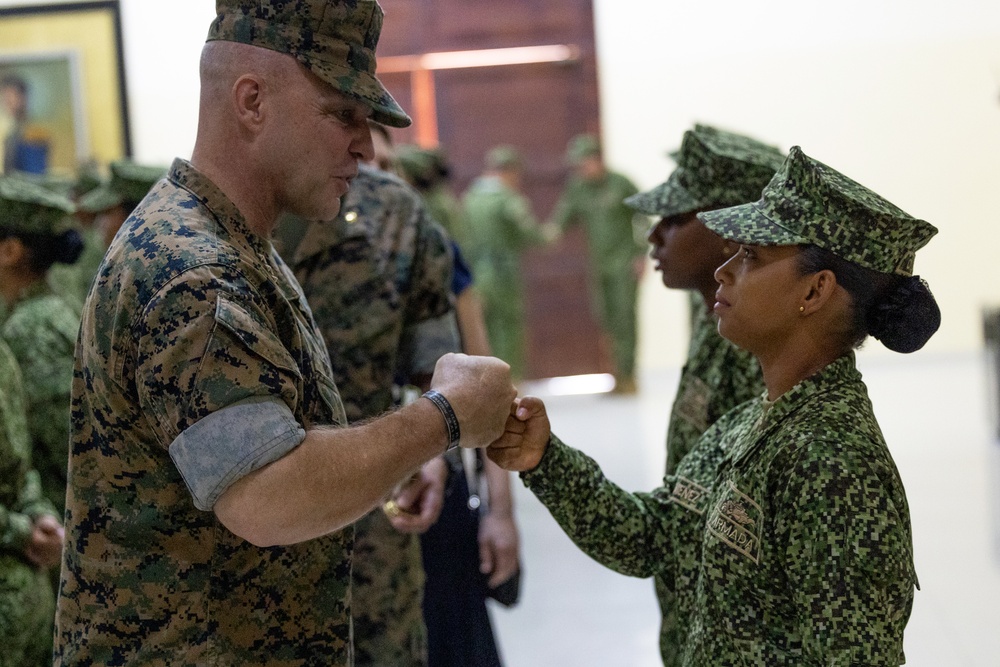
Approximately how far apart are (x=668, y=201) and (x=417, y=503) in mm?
836

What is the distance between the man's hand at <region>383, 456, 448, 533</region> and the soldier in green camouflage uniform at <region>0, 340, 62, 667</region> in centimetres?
75

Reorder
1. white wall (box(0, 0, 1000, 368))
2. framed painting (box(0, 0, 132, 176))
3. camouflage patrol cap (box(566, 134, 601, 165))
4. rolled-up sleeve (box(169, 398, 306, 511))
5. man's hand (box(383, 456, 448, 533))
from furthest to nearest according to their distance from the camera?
camouflage patrol cap (box(566, 134, 601, 165)) < framed painting (box(0, 0, 132, 176)) < white wall (box(0, 0, 1000, 368)) < man's hand (box(383, 456, 448, 533)) < rolled-up sleeve (box(169, 398, 306, 511))

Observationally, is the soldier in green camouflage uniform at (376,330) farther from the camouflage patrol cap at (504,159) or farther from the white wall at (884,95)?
the camouflage patrol cap at (504,159)

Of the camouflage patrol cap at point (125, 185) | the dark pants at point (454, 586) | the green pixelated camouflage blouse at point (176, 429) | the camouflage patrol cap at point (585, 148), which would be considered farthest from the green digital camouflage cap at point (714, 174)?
the camouflage patrol cap at point (585, 148)

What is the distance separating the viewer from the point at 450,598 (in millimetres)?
2842

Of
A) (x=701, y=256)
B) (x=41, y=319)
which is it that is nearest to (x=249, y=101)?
(x=701, y=256)

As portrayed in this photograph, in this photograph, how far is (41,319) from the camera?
3260 mm

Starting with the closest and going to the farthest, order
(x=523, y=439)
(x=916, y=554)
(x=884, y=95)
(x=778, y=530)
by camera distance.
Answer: (x=778, y=530), (x=523, y=439), (x=916, y=554), (x=884, y=95)

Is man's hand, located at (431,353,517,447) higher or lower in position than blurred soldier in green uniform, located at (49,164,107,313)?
higher

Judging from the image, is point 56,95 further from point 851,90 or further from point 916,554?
point 916,554

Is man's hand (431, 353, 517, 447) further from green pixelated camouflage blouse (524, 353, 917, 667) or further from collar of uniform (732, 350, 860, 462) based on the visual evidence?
collar of uniform (732, 350, 860, 462)

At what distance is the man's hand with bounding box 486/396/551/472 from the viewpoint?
1.89 m

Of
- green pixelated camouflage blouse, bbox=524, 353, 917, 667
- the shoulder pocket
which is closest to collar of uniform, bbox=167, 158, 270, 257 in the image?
the shoulder pocket

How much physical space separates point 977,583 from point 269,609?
3618mm
